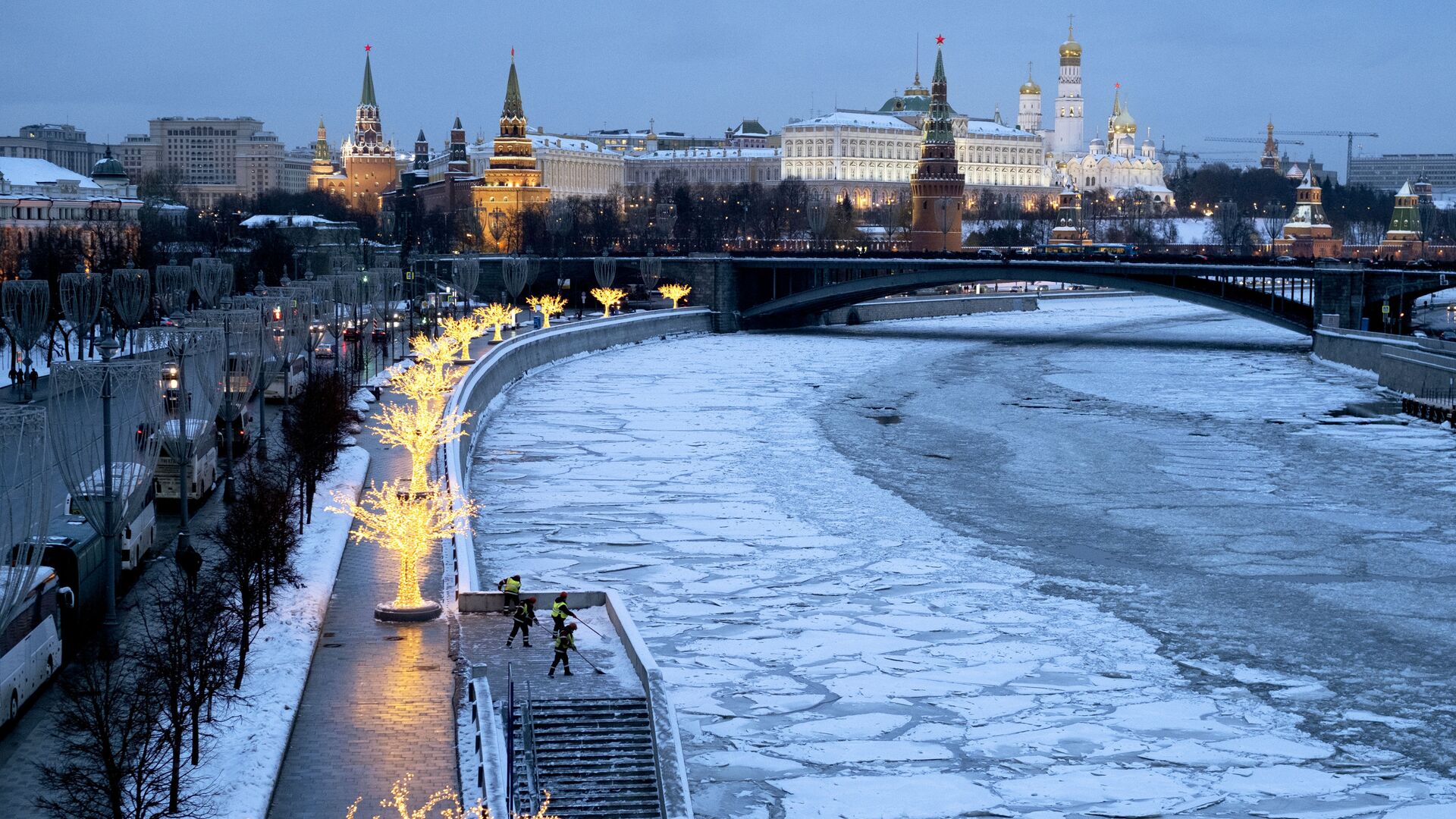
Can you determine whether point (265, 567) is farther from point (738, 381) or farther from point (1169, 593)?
point (738, 381)

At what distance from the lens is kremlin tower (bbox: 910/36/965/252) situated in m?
94.1

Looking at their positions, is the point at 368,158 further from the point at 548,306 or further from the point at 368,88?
the point at 548,306

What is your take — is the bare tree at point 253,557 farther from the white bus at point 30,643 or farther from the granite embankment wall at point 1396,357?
the granite embankment wall at point 1396,357

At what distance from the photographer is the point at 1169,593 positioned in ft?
62.3

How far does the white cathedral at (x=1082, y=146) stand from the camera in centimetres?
15762

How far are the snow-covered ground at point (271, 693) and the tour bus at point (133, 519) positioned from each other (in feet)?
5.02

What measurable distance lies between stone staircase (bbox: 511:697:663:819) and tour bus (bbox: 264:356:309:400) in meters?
20.1

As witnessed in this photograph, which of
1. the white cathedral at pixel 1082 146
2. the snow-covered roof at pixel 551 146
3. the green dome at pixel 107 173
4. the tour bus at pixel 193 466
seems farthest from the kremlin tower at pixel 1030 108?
the tour bus at pixel 193 466

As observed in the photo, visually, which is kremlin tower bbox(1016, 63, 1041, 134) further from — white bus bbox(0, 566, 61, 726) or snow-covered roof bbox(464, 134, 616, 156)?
white bus bbox(0, 566, 61, 726)

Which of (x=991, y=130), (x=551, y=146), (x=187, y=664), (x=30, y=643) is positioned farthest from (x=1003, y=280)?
(x=991, y=130)

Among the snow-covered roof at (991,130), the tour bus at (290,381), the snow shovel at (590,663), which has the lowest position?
the snow shovel at (590,663)

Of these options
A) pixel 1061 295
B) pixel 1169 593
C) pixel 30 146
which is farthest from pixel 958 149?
pixel 1169 593

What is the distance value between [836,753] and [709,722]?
1.19 meters

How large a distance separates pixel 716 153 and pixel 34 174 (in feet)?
244
